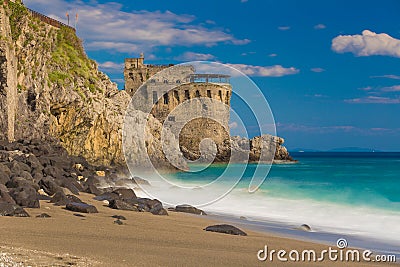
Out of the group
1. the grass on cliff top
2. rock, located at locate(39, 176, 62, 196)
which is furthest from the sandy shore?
the grass on cliff top

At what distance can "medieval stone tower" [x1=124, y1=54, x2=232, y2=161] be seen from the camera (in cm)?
4397

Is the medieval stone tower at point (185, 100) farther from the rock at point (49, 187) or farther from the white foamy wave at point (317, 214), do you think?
the rock at point (49, 187)

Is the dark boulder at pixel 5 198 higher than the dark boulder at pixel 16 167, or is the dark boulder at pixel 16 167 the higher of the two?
the dark boulder at pixel 16 167

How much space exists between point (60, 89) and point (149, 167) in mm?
8340

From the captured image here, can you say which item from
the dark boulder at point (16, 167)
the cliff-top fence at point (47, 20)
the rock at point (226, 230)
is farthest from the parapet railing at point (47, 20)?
the rock at point (226, 230)

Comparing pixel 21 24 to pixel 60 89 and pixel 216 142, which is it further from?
pixel 216 142

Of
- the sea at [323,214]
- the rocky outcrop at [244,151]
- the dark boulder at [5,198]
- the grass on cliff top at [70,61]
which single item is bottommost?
the sea at [323,214]

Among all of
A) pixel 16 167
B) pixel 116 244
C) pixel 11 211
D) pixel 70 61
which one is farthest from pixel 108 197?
pixel 70 61

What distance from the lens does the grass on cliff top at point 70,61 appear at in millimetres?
22969

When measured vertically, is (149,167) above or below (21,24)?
below

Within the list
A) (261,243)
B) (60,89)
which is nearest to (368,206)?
(261,243)

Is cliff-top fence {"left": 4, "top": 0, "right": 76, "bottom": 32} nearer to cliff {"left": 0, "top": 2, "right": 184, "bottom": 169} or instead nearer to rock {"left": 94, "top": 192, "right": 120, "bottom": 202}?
cliff {"left": 0, "top": 2, "right": 184, "bottom": 169}

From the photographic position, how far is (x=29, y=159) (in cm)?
1170

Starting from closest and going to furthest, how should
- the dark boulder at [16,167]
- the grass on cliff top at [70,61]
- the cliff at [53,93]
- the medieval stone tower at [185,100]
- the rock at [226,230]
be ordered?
the rock at [226,230] → the dark boulder at [16,167] → the cliff at [53,93] → the grass on cliff top at [70,61] → the medieval stone tower at [185,100]
